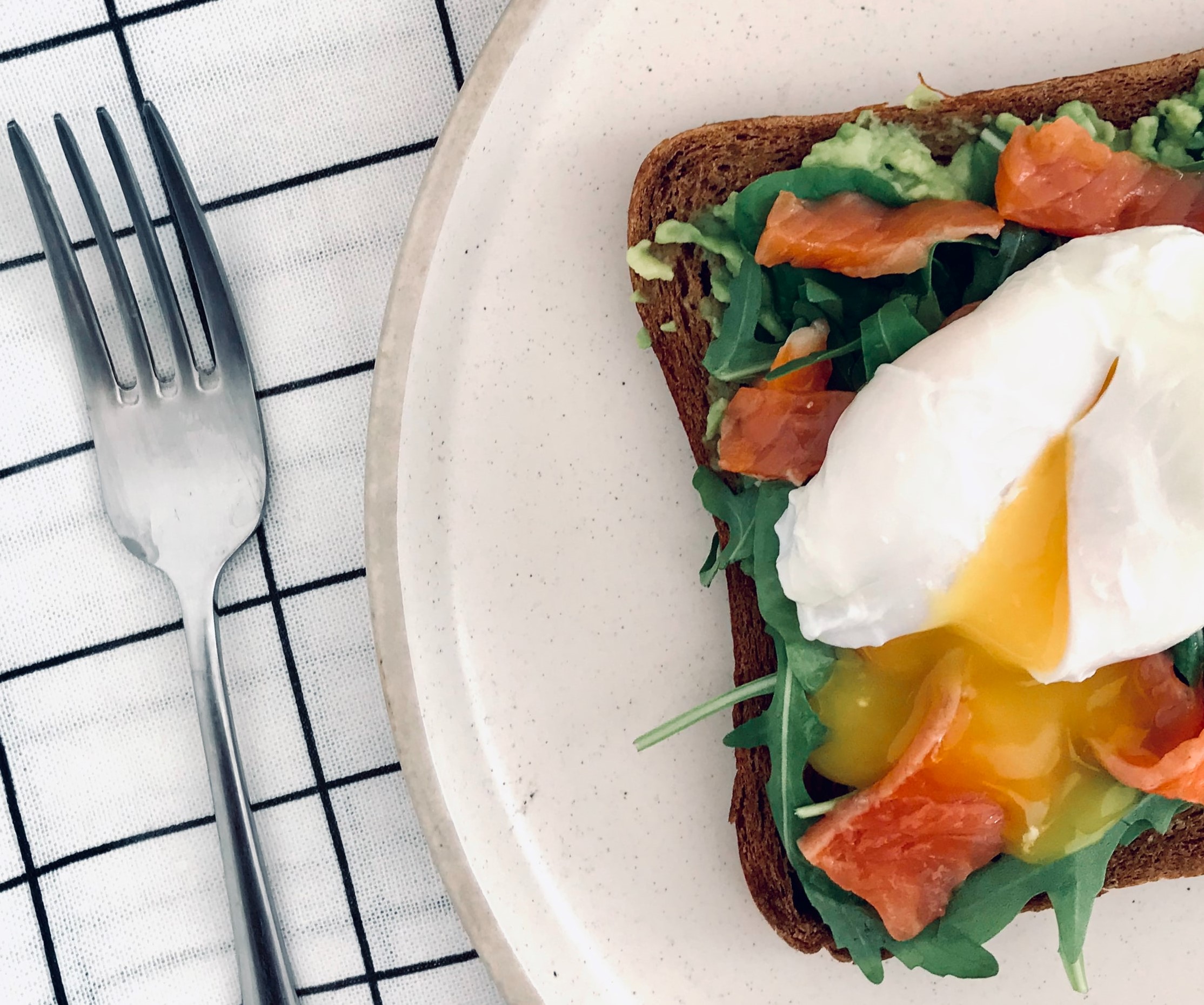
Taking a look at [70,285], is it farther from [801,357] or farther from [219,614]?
[801,357]

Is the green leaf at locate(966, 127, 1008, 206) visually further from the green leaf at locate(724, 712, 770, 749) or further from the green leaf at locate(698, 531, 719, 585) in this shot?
the green leaf at locate(724, 712, 770, 749)

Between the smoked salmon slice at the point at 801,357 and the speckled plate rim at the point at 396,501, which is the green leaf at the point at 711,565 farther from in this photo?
the speckled plate rim at the point at 396,501

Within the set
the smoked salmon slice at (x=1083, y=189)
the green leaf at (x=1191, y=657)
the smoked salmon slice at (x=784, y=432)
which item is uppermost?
the smoked salmon slice at (x=1083, y=189)

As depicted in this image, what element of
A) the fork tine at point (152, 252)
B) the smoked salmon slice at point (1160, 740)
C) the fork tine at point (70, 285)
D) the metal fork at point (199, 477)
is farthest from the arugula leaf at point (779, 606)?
the fork tine at point (70, 285)

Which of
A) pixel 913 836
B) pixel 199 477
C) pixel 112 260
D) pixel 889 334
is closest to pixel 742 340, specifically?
pixel 889 334

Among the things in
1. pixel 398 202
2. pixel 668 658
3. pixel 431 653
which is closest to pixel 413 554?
pixel 431 653

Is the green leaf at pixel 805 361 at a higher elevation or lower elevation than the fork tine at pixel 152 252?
lower

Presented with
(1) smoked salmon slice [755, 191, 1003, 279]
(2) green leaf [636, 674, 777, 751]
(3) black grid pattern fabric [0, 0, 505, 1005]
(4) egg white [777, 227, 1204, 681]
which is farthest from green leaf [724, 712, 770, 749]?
(1) smoked salmon slice [755, 191, 1003, 279]
